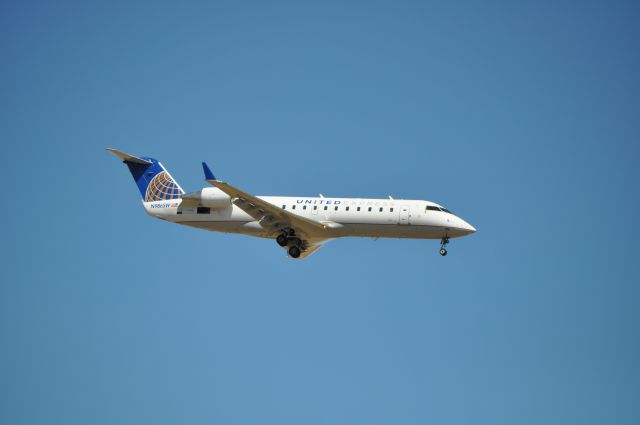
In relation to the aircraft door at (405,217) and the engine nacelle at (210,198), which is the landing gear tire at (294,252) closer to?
Result: the engine nacelle at (210,198)

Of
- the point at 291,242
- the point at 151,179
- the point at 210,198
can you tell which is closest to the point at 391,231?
the point at 291,242

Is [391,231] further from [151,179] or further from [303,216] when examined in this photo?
[151,179]

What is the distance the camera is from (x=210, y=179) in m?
35.5

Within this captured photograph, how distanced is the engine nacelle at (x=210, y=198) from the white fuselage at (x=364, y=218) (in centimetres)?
26

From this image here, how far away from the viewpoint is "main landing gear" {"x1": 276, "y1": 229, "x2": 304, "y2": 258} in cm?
3897

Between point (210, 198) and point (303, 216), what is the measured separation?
4.34 m

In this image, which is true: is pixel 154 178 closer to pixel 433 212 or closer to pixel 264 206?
pixel 264 206

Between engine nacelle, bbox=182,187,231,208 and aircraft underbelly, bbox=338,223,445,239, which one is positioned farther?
engine nacelle, bbox=182,187,231,208

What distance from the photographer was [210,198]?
128 ft

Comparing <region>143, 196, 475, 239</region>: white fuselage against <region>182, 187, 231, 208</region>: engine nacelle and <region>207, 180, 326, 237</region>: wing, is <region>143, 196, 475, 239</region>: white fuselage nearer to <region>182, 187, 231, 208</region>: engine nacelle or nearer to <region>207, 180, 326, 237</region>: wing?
<region>182, 187, 231, 208</region>: engine nacelle

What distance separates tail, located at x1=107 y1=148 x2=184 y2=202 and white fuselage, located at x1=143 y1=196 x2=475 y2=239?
10.0 feet

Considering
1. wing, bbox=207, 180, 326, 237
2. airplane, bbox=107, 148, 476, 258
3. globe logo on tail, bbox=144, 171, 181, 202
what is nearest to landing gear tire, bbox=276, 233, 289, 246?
airplane, bbox=107, 148, 476, 258

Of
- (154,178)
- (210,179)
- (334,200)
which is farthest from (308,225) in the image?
(154,178)

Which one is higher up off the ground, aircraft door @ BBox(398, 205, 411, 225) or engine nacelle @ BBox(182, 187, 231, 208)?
aircraft door @ BBox(398, 205, 411, 225)
